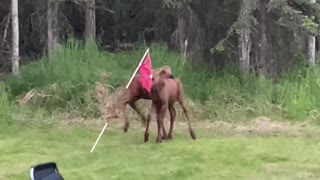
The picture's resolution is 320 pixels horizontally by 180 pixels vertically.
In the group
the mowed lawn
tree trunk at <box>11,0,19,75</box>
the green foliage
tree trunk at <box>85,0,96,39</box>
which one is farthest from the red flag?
tree trunk at <box>85,0,96,39</box>

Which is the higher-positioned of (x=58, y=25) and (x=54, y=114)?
(x=58, y=25)

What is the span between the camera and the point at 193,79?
14234 mm

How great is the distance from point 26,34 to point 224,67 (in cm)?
509

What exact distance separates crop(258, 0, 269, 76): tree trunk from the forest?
19 mm

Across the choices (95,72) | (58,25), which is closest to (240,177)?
(95,72)

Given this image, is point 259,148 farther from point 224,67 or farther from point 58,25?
point 58,25

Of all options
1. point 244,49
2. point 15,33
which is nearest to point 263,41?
point 244,49

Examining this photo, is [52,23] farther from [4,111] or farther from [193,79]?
[4,111]

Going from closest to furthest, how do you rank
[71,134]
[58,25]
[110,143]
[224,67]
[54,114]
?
[110,143] < [71,134] < [54,114] < [224,67] < [58,25]

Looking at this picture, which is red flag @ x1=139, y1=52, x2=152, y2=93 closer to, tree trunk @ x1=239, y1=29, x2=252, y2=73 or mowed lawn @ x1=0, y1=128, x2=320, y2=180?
mowed lawn @ x1=0, y1=128, x2=320, y2=180

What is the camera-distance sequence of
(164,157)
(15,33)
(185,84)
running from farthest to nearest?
(15,33)
(185,84)
(164,157)

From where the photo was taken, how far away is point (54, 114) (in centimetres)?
1285

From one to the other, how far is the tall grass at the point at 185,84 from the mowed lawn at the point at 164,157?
1879mm

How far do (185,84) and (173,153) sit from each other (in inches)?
187
